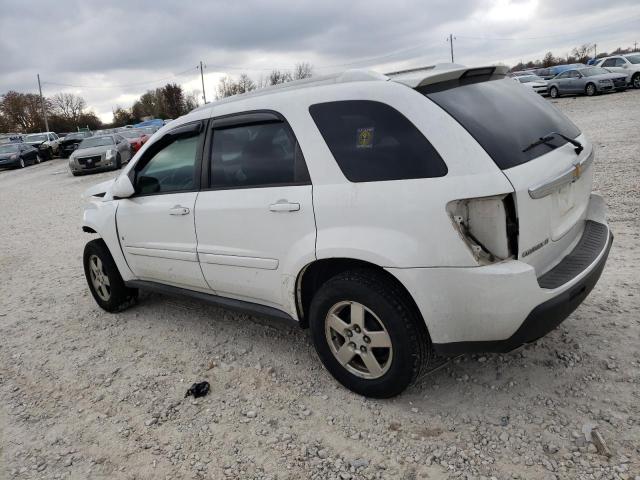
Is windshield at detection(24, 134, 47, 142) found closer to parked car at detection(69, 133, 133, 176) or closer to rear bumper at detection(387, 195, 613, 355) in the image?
parked car at detection(69, 133, 133, 176)

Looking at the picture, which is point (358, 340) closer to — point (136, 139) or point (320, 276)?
point (320, 276)

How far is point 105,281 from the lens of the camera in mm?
4875

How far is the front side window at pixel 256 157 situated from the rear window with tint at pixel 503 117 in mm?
849

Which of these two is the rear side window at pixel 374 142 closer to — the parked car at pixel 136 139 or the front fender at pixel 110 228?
the front fender at pixel 110 228

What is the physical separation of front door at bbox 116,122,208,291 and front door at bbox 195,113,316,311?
16 cm

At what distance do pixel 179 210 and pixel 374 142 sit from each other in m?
1.65

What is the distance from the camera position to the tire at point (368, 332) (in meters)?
2.71

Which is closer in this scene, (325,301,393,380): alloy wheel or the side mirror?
(325,301,393,380): alloy wheel

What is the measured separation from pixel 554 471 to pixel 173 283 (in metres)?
2.96

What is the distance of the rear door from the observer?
2.52m

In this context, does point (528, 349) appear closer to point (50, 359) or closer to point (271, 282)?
point (271, 282)

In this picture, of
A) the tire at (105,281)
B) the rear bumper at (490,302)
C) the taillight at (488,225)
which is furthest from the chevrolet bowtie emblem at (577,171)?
the tire at (105,281)

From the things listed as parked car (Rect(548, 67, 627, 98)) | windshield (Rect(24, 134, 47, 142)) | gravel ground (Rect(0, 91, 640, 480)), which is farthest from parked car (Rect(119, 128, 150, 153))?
parked car (Rect(548, 67, 627, 98))

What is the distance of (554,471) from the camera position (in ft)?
A: 7.72
